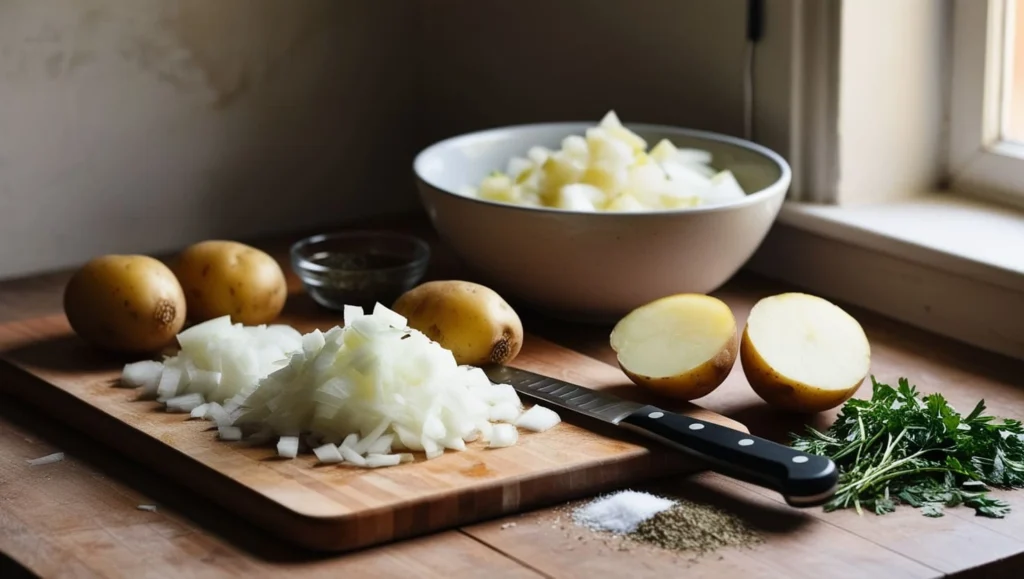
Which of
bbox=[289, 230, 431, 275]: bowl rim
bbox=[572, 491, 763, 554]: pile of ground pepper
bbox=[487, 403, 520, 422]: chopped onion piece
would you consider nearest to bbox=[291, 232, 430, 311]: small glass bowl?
bbox=[289, 230, 431, 275]: bowl rim

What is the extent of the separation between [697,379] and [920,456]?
0.21 meters

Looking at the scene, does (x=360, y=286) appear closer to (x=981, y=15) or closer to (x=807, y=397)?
(x=807, y=397)

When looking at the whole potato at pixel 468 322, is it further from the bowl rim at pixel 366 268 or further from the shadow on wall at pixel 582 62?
the shadow on wall at pixel 582 62

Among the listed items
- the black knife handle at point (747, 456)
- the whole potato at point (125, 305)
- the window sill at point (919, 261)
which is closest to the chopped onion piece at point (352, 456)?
the black knife handle at point (747, 456)

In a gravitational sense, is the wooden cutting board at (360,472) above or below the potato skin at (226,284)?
below

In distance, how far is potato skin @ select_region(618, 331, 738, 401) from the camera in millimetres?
1243

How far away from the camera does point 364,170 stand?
2068 mm

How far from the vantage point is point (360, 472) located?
110 centimetres

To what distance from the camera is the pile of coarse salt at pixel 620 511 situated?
3.45 feet

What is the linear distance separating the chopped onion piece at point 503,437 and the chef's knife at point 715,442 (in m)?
0.08

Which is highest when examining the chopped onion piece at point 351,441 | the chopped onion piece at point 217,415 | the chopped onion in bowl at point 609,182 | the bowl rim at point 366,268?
the chopped onion in bowl at point 609,182

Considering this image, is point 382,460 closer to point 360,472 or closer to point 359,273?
point 360,472

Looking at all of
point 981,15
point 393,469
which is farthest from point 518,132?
point 393,469

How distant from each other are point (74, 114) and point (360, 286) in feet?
1.76
